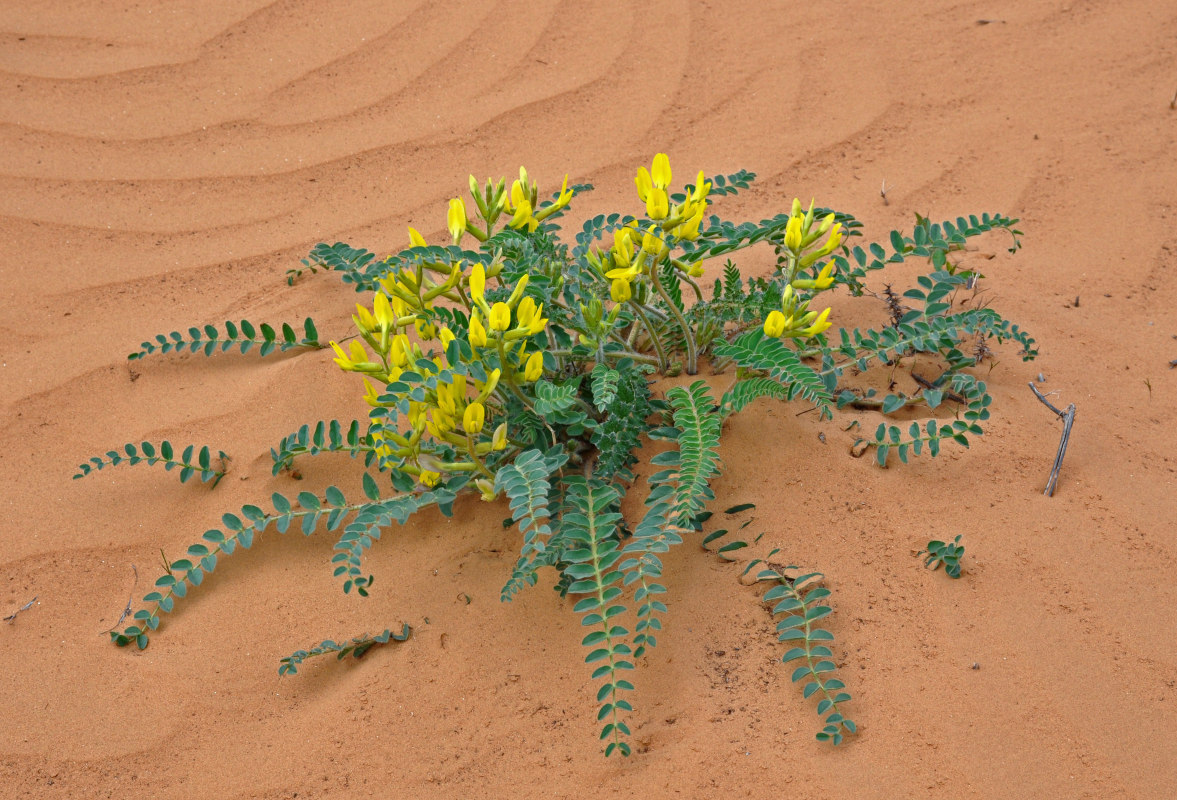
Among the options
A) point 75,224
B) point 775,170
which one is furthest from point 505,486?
point 75,224

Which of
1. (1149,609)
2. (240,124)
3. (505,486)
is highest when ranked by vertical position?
(240,124)

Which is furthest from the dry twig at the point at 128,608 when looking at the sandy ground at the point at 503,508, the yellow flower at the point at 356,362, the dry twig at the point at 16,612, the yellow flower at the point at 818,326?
the yellow flower at the point at 818,326

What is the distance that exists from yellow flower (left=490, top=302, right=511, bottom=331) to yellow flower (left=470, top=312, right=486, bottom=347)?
0.02 metres

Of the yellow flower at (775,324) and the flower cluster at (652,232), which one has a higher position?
the flower cluster at (652,232)

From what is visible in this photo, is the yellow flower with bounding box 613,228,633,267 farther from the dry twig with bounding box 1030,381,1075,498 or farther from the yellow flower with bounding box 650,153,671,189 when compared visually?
the dry twig with bounding box 1030,381,1075,498

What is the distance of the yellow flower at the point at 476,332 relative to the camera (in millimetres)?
1590

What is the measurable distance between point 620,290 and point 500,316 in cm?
28

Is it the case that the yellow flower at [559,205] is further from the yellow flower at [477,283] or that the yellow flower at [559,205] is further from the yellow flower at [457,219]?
the yellow flower at [477,283]

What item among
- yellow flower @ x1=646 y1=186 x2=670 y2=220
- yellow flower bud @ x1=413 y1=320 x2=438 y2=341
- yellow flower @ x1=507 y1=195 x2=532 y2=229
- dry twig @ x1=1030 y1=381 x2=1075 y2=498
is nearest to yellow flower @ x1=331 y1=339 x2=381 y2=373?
yellow flower bud @ x1=413 y1=320 x2=438 y2=341

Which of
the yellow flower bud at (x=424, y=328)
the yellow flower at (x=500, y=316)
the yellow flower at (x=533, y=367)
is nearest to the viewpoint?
the yellow flower at (x=500, y=316)

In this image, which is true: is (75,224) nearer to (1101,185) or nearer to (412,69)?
(412,69)

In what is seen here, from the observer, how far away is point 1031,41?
11.6 ft

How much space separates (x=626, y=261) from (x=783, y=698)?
783mm

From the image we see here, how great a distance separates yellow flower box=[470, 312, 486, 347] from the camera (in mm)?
1590
